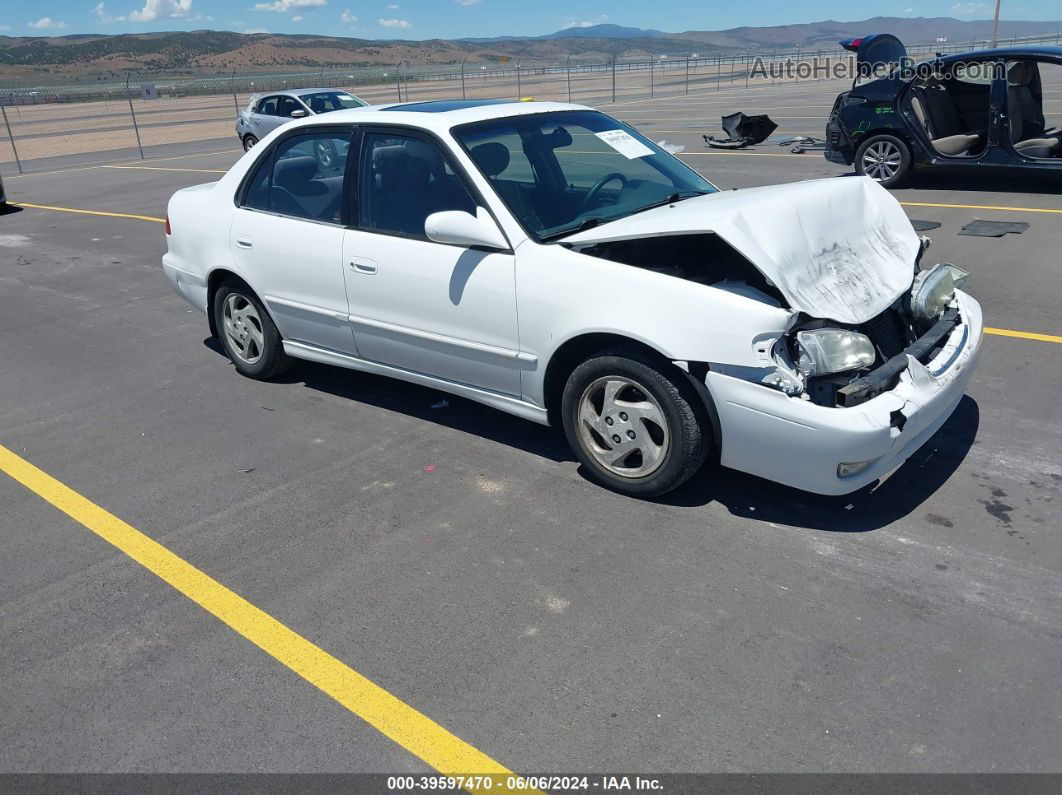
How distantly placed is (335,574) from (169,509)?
44.8 inches

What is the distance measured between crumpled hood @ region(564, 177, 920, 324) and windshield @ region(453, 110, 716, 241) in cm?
23

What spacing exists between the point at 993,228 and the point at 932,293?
5.45 meters

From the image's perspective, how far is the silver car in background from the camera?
18.8 meters

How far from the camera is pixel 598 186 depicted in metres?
4.69

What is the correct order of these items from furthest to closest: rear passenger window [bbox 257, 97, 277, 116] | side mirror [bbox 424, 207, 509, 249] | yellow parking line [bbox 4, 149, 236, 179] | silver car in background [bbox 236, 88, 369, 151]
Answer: yellow parking line [bbox 4, 149, 236, 179] < rear passenger window [bbox 257, 97, 277, 116] < silver car in background [bbox 236, 88, 369, 151] < side mirror [bbox 424, 207, 509, 249]

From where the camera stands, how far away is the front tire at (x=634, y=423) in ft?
12.3

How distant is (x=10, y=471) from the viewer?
4.77 meters

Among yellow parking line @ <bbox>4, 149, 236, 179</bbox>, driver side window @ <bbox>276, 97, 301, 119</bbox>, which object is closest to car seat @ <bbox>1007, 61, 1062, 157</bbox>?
driver side window @ <bbox>276, 97, 301, 119</bbox>

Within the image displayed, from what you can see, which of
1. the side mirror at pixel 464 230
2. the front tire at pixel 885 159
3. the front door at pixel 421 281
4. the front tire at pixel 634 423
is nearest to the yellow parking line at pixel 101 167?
the front tire at pixel 885 159

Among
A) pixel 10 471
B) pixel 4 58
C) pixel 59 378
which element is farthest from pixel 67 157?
pixel 4 58

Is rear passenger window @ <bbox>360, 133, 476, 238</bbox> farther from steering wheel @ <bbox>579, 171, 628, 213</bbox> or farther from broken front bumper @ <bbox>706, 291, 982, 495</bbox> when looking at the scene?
broken front bumper @ <bbox>706, 291, 982, 495</bbox>

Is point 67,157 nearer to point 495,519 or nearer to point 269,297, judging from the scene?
point 269,297

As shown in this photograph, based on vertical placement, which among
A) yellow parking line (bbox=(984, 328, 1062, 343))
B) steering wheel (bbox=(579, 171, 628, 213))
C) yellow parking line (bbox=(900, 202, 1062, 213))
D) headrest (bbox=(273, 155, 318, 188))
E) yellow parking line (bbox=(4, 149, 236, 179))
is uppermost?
headrest (bbox=(273, 155, 318, 188))

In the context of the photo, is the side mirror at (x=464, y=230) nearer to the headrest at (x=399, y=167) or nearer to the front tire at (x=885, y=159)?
the headrest at (x=399, y=167)
